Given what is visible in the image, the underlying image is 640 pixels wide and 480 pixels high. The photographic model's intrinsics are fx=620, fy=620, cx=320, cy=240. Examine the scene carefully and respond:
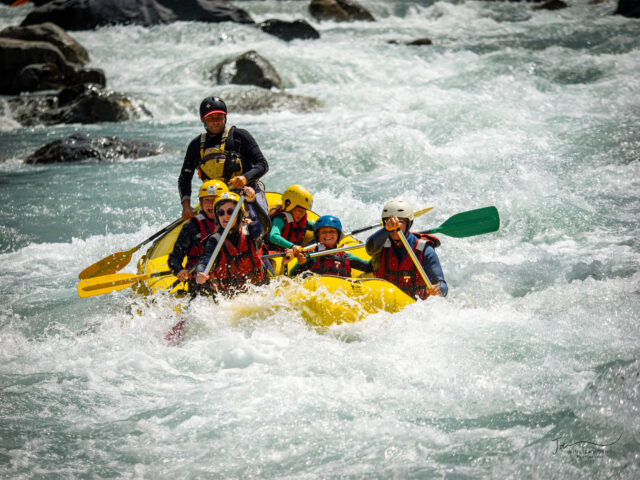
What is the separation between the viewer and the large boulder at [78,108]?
475 inches

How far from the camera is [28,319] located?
555 centimetres

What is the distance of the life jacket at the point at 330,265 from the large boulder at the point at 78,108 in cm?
856

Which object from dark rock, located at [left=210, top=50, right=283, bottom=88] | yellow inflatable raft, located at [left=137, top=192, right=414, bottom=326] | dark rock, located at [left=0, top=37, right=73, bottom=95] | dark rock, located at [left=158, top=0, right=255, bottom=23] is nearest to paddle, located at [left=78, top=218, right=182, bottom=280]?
yellow inflatable raft, located at [left=137, top=192, right=414, bottom=326]

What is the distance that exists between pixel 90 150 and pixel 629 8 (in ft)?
51.5

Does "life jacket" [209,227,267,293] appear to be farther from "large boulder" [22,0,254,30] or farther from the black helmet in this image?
"large boulder" [22,0,254,30]

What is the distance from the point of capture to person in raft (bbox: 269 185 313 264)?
211 inches

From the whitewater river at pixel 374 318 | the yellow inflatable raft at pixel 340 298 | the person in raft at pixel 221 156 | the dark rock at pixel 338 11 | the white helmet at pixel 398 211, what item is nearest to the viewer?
the whitewater river at pixel 374 318

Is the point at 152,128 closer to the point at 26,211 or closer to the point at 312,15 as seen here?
the point at 26,211

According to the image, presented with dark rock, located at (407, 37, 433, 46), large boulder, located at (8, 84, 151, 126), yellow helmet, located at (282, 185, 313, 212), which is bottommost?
yellow helmet, located at (282, 185, 313, 212)

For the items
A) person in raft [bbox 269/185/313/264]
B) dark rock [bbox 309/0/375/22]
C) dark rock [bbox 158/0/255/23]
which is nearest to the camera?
person in raft [bbox 269/185/313/264]

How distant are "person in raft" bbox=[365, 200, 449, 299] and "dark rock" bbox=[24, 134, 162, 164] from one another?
21.0ft

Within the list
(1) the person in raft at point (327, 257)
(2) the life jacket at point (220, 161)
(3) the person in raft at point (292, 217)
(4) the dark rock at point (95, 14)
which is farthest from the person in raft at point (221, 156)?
(4) the dark rock at point (95, 14)

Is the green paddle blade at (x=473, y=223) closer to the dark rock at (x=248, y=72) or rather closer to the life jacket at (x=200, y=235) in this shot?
the life jacket at (x=200, y=235)

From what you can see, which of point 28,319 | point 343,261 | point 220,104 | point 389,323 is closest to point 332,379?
point 389,323
